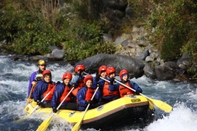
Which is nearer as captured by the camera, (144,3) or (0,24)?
(144,3)

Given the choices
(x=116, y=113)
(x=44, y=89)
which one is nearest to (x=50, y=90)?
(x=44, y=89)

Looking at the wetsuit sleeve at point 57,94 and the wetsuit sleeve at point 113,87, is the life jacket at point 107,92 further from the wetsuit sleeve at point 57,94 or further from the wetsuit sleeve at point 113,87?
the wetsuit sleeve at point 57,94

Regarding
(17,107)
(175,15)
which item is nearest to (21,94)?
(17,107)

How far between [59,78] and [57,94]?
473 centimetres

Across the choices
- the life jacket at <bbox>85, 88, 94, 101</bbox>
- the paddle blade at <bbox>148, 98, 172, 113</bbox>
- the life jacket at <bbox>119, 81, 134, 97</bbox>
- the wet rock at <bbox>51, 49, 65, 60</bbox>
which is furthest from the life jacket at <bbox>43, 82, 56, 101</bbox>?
the wet rock at <bbox>51, 49, 65, 60</bbox>

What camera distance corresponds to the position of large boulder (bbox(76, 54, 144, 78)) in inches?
506

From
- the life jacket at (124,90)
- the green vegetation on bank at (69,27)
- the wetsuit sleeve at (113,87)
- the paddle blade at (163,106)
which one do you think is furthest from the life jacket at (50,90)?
the green vegetation on bank at (69,27)

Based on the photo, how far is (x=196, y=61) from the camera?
1145 centimetres

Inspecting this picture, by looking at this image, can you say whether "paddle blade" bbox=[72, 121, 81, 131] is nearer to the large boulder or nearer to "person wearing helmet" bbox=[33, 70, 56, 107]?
"person wearing helmet" bbox=[33, 70, 56, 107]

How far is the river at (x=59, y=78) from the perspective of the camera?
7.98 metres

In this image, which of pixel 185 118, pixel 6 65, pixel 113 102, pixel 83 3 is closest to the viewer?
pixel 113 102

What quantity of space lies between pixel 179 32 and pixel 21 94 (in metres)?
4.87

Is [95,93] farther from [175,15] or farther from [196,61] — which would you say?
[196,61]

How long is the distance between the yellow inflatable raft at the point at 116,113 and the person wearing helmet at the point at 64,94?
1.20 ft
